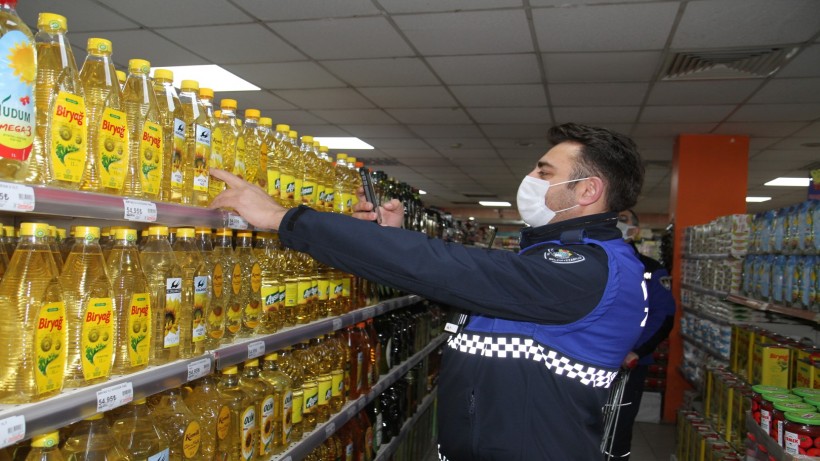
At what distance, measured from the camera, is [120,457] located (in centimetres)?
155

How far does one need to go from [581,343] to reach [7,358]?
4.53 ft

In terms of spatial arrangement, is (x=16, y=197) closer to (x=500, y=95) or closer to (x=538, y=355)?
(x=538, y=355)

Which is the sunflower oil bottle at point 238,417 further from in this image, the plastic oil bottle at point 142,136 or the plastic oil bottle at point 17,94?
the plastic oil bottle at point 17,94

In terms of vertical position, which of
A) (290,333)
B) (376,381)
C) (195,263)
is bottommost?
(376,381)

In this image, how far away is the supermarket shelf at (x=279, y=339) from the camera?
1.88 meters

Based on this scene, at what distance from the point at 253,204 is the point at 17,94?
1.95 ft

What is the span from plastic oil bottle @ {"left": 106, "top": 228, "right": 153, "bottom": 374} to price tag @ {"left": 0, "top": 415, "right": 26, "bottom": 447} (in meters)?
0.36

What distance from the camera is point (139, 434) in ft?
5.42

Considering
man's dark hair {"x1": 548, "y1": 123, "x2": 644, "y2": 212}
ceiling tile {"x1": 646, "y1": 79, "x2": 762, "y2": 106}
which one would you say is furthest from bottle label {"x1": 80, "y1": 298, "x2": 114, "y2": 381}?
ceiling tile {"x1": 646, "y1": 79, "x2": 762, "y2": 106}

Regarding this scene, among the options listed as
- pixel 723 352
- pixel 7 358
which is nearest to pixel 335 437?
pixel 7 358

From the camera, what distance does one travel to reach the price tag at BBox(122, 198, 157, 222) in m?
1.39

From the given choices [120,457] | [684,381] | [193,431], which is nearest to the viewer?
[120,457]

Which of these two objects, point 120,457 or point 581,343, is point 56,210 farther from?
point 581,343

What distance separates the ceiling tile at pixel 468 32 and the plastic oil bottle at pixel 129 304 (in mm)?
3092
